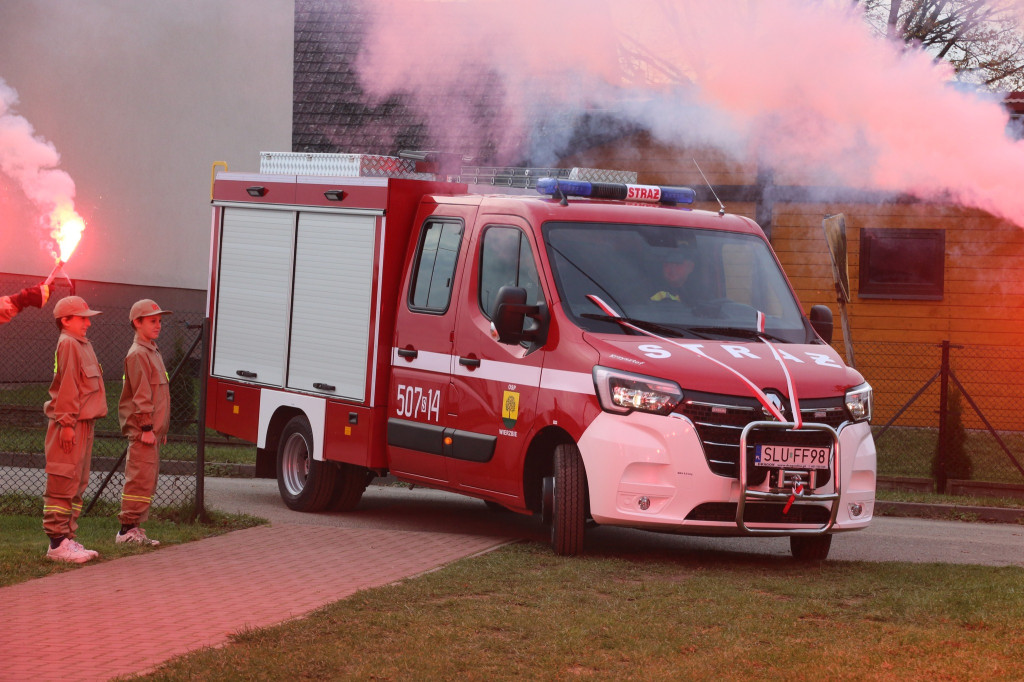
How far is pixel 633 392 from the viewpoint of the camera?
29.7ft

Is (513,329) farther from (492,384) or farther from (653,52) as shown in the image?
(653,52)

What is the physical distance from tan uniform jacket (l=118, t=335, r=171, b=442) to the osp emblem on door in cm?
243

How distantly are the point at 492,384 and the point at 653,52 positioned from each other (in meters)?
7.42

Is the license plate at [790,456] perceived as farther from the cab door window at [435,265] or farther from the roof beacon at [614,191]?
the cab door window at [435,265]

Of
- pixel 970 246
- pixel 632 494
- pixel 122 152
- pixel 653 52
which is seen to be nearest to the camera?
pixel 632 494

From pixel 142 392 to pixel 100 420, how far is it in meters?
10.3

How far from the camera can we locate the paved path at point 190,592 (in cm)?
673

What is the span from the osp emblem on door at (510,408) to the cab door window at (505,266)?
0.65 meters

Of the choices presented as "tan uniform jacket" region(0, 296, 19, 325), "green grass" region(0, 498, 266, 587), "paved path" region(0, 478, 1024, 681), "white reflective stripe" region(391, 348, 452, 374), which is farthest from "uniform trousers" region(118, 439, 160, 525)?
"white reflective stripe" region(391, 348, 452, 374)

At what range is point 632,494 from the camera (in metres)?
9.06

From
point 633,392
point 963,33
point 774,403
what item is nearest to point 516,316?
point 633,392

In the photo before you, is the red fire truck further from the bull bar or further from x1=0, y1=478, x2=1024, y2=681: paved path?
x1=0, y1=478, x2=1024, y2=681: paved path

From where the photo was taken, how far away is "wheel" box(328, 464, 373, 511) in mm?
12289

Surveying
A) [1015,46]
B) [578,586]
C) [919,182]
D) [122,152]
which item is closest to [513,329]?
[578,586]
